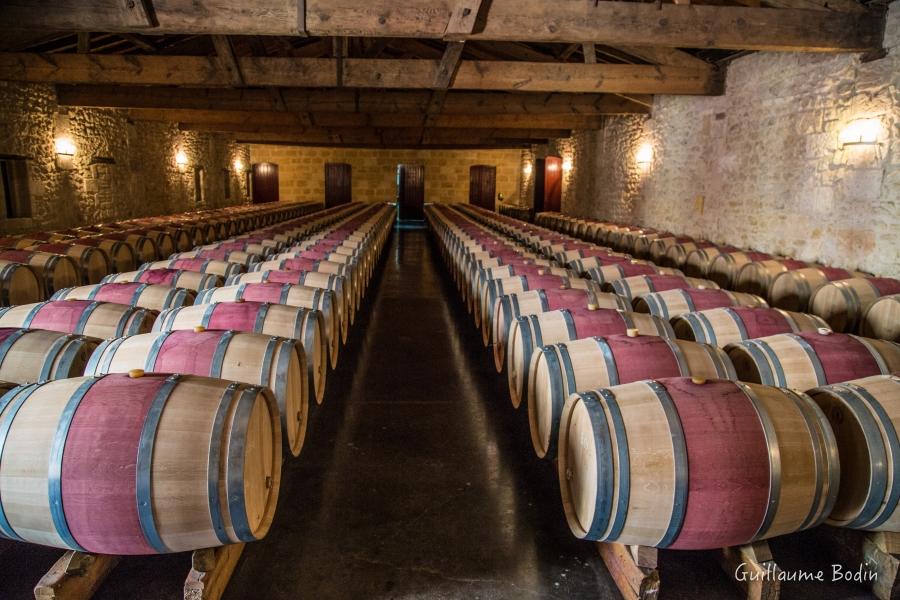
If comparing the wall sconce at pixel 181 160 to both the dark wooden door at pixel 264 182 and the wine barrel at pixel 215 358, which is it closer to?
the dark wooden door at pixel 264 182

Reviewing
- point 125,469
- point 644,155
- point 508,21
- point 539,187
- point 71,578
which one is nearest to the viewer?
point 125,469

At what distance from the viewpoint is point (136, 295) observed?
398 cm

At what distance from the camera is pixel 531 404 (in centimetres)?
294

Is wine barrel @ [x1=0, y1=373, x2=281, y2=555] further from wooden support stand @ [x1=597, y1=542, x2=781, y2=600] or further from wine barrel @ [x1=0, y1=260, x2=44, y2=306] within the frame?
wine barrel @ [x1=0, y1=260, x2=44, y2=306]

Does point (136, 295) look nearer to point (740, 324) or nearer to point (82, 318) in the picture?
point (82, 318)

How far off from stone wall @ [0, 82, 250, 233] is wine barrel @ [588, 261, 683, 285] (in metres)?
8.58

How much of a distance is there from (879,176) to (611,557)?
5398 mm

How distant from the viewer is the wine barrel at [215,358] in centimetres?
263

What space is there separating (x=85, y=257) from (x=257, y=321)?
3.88 m

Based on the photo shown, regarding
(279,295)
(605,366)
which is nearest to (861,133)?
(605,366)

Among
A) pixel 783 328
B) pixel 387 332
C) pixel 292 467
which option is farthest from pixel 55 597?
pixel 387 332

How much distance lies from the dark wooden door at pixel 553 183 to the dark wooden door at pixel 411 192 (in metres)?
7.38

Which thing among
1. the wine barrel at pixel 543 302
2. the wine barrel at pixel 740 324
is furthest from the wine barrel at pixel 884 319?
the wine barrel at pixel 543 302

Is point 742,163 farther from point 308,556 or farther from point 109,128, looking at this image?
point 109,128
